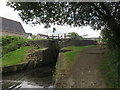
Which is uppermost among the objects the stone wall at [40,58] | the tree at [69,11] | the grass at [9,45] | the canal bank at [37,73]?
the tree at [69,11]

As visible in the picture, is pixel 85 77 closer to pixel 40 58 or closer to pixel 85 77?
pixel 85 77

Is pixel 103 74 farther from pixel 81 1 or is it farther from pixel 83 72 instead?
pixel 81 1

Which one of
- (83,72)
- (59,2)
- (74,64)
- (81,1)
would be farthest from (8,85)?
(81,1)

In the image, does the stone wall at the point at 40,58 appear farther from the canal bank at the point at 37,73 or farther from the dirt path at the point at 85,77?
the dirt path at the point at 85,77

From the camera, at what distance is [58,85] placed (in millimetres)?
5312

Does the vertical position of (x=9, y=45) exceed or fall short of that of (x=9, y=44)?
it falls short

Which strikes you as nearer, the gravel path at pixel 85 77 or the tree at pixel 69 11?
the gravel path at pixel 85 77

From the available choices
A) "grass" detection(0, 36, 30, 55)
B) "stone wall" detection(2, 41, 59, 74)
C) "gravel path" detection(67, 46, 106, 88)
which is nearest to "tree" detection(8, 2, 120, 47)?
"gravel path" detection(67, 46, 106, 88)

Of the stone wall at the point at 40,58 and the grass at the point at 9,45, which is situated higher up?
the grass at the point at 9,45

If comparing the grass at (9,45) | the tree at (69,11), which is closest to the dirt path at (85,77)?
the tree at (69,11)

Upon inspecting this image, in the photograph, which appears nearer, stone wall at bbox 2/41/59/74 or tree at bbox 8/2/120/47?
tree at bbox 8/2/120/47

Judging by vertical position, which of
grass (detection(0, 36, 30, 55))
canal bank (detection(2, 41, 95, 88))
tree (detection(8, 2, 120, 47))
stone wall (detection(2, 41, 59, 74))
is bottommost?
canal bank (detection(2, 41, 95, 88))

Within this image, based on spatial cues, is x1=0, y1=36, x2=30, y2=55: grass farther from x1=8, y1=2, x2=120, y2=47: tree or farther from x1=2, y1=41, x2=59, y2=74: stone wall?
x1=8, y1=2, x2=120, y2=47: tree

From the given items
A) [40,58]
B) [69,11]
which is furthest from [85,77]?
[40,58]
